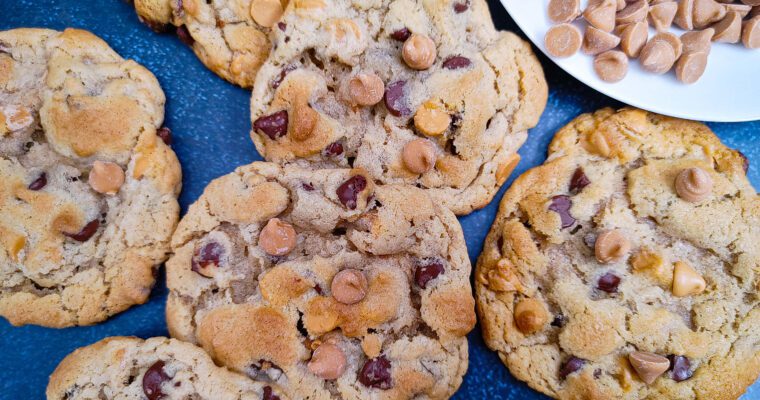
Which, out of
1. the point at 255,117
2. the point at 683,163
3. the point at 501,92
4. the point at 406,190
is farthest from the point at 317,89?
the point at 683,163

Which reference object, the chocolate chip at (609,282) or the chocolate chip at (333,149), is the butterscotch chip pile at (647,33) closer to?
the chocolate chip at (609,282)

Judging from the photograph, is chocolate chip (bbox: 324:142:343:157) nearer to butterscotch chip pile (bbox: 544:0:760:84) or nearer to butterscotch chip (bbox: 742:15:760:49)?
butterscotch chip pile (bbox: 544:0:760:84)

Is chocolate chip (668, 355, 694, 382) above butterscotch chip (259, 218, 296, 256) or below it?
below

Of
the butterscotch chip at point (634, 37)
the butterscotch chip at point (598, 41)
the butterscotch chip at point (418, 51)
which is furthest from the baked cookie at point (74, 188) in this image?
the butterscotch chip at point (634, 37)

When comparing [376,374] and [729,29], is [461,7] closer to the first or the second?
[729,29]

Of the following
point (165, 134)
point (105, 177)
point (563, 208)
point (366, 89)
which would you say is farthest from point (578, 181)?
point (105, 177)

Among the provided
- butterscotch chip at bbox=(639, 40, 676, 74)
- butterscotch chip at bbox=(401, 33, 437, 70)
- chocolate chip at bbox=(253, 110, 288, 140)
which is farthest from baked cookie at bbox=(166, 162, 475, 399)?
butterscotch chip at bbox=(639, 40, 676, 74)

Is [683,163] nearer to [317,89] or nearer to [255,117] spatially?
[317,89]
